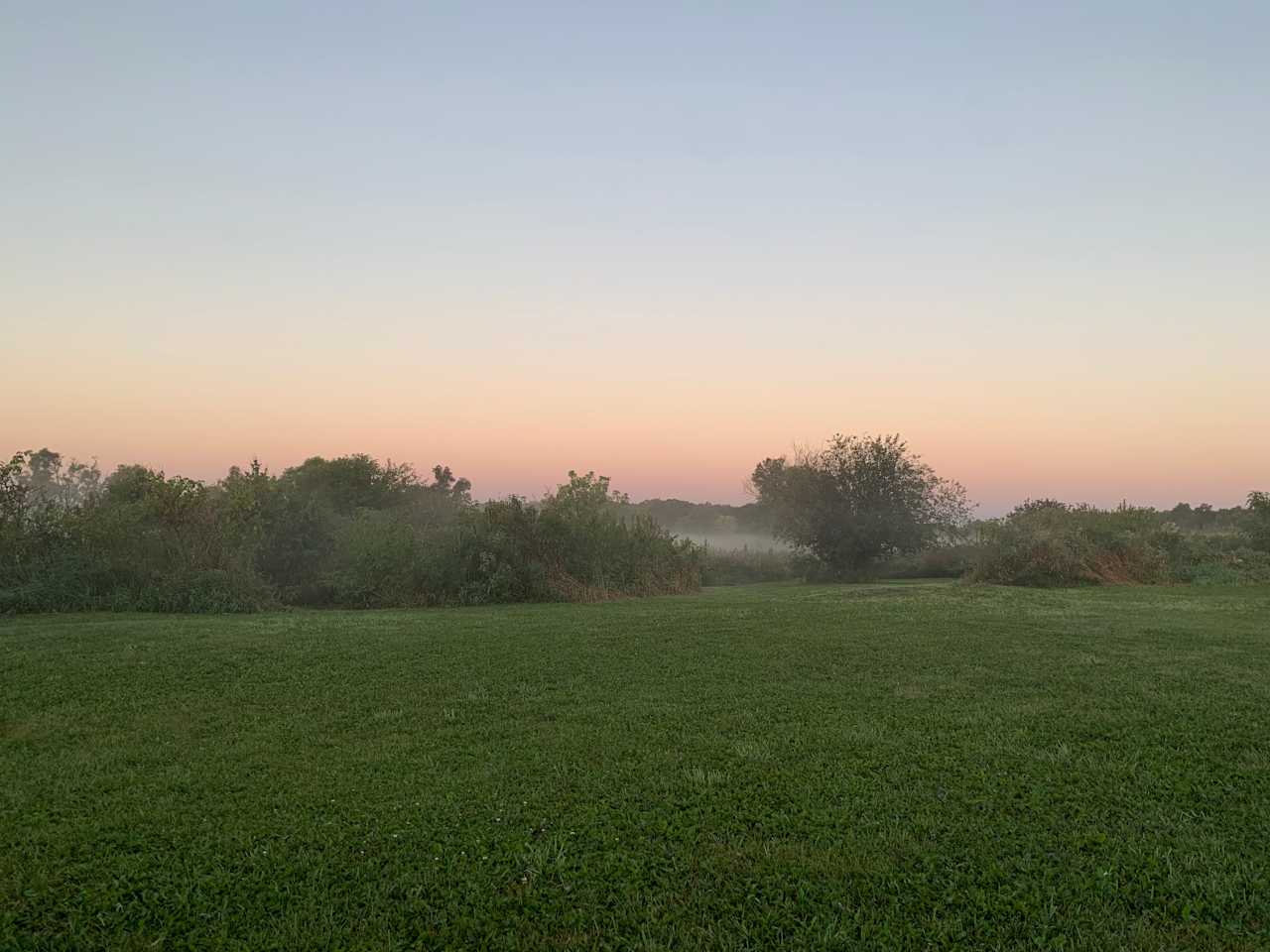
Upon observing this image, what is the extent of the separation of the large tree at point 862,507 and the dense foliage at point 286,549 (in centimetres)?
747

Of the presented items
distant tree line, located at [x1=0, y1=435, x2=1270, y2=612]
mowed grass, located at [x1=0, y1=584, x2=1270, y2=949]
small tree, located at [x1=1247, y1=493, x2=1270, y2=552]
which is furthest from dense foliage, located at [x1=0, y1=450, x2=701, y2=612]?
small tree, located at [x1=1247, y1=493, x2=1270, y2=552]

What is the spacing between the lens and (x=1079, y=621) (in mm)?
12625

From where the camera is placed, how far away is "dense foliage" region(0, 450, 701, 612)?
15.8 meters

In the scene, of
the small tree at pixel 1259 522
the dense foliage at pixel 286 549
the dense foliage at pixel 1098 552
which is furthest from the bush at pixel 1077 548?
the dense foliage at pixel 286 549

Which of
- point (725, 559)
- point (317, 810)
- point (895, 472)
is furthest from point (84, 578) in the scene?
point (895, 472)

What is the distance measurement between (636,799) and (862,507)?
1023 inches

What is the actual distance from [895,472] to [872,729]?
24.5 meters

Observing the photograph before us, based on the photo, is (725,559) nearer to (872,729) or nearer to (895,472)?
(895,472)

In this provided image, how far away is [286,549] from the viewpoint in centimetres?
2019

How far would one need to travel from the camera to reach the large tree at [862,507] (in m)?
28.5

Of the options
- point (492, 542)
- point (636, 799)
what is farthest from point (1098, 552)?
point (636, 799)

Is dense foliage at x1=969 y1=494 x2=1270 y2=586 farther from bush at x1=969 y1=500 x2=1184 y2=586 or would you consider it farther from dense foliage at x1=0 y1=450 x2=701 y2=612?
dense foliage at x1=0 y1=450 x2=701 y2=612

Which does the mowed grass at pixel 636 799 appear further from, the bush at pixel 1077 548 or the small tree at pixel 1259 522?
the small tree at pixel 1259 522

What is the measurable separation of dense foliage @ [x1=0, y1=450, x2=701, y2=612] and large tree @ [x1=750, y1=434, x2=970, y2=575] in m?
7.47
